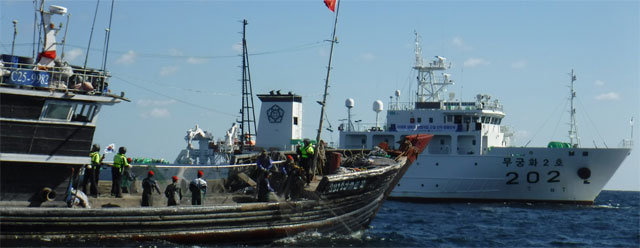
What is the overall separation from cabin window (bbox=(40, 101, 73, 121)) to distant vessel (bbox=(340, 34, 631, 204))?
118 feet

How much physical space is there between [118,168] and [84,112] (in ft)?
6.71

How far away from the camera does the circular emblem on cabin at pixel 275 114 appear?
140 ft

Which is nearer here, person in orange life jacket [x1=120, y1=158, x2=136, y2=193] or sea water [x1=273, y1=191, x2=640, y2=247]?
person in orange life jacket [x1=120, y1=158, x2=136, y2=193]

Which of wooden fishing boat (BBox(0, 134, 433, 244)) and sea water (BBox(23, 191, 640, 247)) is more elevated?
wooden fishing boat (BBox(0, 134, 433, 244))

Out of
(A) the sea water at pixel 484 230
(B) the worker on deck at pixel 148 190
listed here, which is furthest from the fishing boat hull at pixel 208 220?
(B) the worker on deck at pixel 148 190

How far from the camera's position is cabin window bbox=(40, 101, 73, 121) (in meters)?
17.3

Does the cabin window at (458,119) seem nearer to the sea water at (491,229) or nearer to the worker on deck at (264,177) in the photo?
the sea water at (491,229)

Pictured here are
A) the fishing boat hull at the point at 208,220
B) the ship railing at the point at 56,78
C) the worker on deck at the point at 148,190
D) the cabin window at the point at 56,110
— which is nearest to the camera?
the fishing boat hull at the point at 208,220

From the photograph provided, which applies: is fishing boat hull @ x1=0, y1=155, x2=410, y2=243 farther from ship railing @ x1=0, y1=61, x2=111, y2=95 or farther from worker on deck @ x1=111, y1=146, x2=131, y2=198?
ship railing @ x1=0, y1=61, x2=111, y2=95

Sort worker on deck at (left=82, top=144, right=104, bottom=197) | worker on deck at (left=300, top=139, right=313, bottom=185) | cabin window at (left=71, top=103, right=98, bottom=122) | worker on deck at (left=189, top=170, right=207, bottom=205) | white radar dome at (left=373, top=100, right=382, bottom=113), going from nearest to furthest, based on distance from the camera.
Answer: cabin window at (left=71, top=103, right=98, bottom=122) < worker on deck at (left=189, top=170, right=207, bottom=205) < worker on deck at (left=82, top=144, right=104, bottom=197) < worker on deck at (left=300, top=139, right=313, bottom=185) < white radar dome at (left=373, top=100, right=382, bottom=113)

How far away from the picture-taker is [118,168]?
19.2 metres

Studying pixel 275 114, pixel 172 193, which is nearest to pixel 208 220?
pixel 172 193

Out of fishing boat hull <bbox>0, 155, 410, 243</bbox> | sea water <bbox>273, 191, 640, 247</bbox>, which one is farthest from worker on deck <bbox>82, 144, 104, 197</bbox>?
sea water <bbox>273, 191, 640, 247</bbox>

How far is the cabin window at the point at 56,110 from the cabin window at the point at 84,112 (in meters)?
0.15
